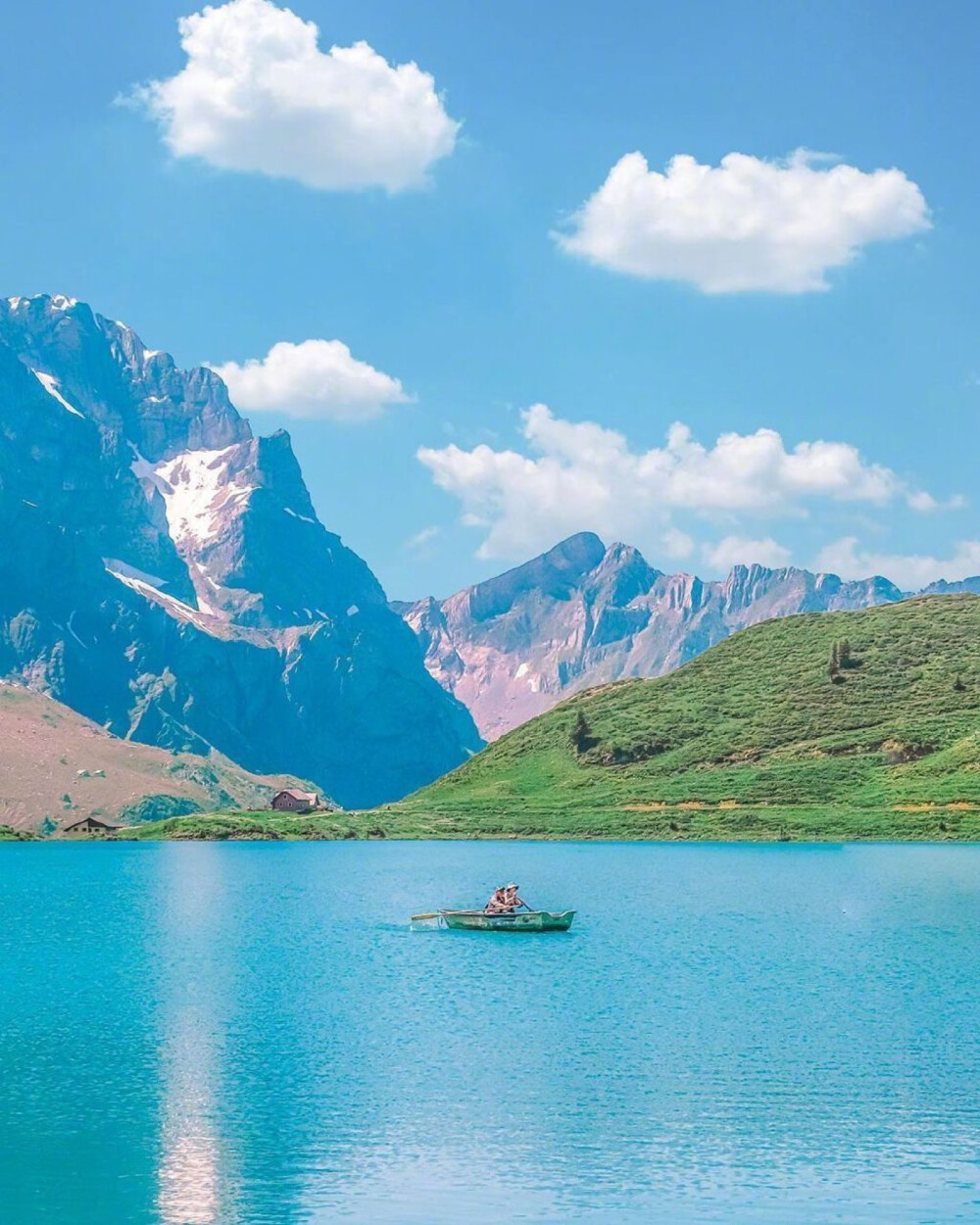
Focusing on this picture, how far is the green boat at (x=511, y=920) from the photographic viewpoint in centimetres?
9681

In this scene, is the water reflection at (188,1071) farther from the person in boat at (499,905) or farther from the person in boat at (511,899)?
the person in boat at (511,899)

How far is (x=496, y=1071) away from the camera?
50.6 m

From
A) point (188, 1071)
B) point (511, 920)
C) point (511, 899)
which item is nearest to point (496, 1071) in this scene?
point (188, 1071)

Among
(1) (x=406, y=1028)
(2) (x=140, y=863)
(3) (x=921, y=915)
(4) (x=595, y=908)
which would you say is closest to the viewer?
(1) (x=406, y=1028)

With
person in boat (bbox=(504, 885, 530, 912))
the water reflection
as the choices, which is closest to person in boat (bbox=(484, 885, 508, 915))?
person in boat (bbox=(504, 885, 530, 912))

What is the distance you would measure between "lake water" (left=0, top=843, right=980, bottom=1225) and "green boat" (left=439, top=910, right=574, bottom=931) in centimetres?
135

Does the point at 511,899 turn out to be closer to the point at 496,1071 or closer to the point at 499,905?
the point at 499,905

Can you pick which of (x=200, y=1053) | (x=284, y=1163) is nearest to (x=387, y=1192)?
(x=284, y=1163)

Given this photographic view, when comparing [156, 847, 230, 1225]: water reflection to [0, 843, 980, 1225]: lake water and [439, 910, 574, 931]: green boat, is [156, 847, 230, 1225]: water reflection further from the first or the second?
[439, 910, 574, 931]: green boat

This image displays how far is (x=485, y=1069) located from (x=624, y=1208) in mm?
16938

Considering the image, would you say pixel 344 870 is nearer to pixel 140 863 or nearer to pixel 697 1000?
pixel 140 863

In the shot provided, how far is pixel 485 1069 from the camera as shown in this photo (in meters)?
51.0

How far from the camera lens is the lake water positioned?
35.8 meters

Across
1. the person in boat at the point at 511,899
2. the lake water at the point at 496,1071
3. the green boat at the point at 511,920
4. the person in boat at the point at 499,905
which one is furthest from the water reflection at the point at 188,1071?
the person in boat at the point at 511,899
